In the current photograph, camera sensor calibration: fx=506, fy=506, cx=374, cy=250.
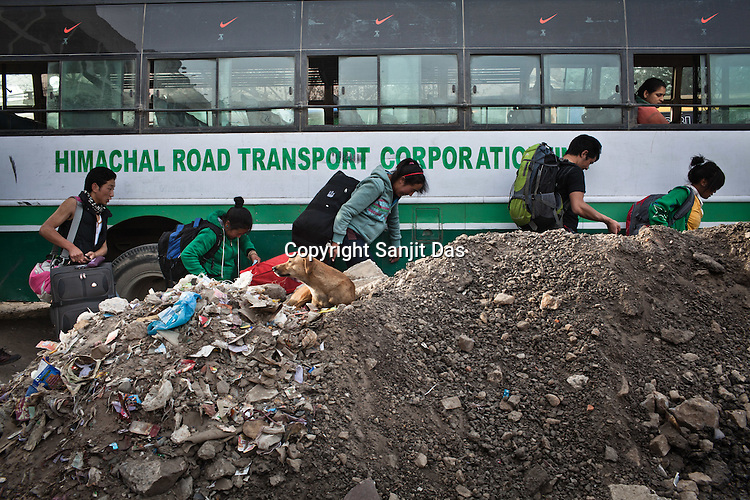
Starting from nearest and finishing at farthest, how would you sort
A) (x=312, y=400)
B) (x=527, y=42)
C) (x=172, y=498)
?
(x=172, y=498) < (x=312, y=400) < (x=527, y=42)

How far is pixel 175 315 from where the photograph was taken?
9.25 feet

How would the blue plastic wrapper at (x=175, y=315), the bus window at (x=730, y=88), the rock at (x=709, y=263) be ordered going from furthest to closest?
the bus window at (x=730, y=88) → the rock at (x=709, y=263) → the blue plastic wrapper at (x=175, y=315)

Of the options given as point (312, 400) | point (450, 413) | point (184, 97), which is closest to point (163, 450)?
point (312, 400)

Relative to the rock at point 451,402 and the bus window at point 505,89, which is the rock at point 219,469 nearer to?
the rock at point 451,402

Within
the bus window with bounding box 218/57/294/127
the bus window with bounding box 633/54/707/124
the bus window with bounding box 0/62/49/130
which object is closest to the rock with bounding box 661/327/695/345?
the bus window with bounding box 633/54/707/124

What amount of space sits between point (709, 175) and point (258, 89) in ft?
14.1

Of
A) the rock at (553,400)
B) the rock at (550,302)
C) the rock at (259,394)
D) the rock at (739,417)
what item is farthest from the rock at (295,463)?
the rock at (739,417)

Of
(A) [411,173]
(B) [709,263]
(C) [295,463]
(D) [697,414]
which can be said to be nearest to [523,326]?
(D) [697,414]

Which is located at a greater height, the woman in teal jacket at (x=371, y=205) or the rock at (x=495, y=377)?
the woman in teal jacket at (x=371, y=205)

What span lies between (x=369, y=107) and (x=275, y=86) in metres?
0.97

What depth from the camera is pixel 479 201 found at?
5.07m

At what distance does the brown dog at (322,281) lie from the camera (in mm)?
3557

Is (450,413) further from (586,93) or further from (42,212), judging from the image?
(42,212)

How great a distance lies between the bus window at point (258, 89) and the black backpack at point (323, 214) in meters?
0.96
